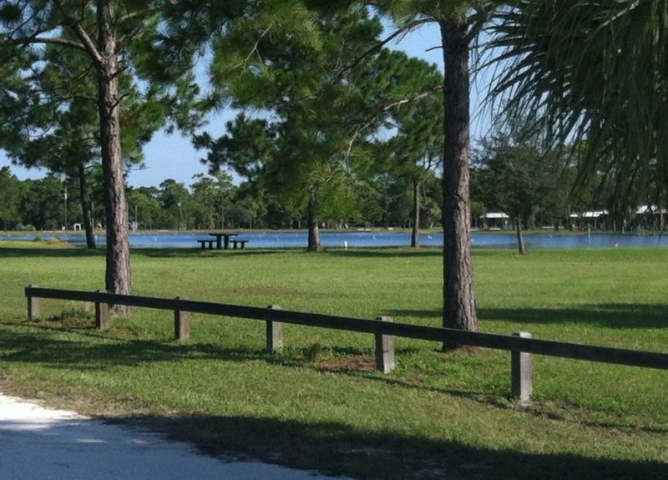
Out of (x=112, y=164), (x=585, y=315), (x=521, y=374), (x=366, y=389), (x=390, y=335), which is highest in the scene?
(x=112, y=164)

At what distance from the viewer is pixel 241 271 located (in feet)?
121

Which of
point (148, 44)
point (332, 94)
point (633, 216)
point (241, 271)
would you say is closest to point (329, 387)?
point (332, 94)

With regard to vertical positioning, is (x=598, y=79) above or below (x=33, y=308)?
above

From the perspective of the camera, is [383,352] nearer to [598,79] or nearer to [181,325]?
[181,325]

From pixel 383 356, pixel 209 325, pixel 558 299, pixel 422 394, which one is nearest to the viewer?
pixel 422 394

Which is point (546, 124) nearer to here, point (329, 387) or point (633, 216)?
point (633, 216)

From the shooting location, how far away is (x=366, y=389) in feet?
37.5

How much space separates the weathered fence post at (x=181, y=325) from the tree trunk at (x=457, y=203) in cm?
441

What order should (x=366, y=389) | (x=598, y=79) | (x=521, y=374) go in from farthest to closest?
(x=366, y=389)
(x=521, y=374)
(x=598, y=79)

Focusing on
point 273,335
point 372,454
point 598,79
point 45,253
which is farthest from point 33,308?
point 45,253

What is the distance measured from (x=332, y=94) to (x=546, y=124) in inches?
337

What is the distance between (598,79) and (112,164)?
15.3m

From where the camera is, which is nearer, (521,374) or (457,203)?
(521,374)

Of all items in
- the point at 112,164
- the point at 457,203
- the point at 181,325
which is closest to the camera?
the point at 457,203
